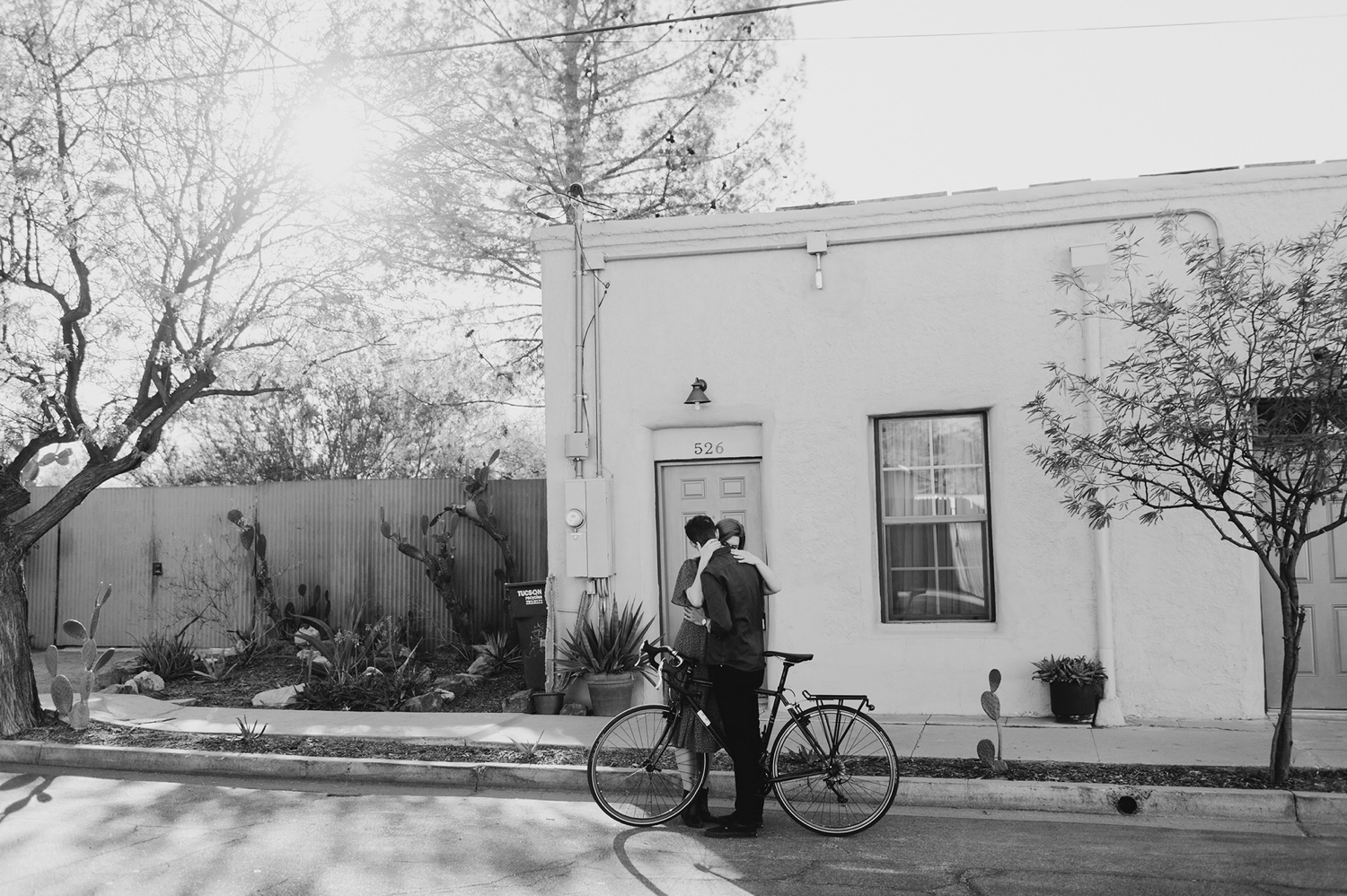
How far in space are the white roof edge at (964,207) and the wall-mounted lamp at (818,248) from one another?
92 mm

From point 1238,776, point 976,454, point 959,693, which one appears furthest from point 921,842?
point 976,454

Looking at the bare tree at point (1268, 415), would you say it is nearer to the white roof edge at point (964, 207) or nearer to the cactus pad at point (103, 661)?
the white roof edge at point (964, 207)

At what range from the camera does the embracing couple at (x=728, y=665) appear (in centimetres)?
622

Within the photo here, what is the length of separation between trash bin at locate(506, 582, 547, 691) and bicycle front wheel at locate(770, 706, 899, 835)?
14.0 feet

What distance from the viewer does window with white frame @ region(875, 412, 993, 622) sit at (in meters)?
9.44

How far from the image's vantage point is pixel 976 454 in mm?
9453

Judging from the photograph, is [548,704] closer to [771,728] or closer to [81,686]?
[81,686]

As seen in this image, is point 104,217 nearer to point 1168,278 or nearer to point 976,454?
point 976,454

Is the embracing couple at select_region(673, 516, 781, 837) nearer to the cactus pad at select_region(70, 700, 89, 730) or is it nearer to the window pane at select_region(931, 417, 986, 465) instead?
the window pane at select_region(931, 417, 986, 465)

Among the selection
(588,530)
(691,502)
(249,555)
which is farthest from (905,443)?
(249,555)

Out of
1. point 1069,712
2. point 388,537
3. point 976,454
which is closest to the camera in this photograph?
point 1069,712

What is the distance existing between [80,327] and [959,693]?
8.22m

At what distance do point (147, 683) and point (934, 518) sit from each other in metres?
7.84

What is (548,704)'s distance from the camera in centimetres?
977
